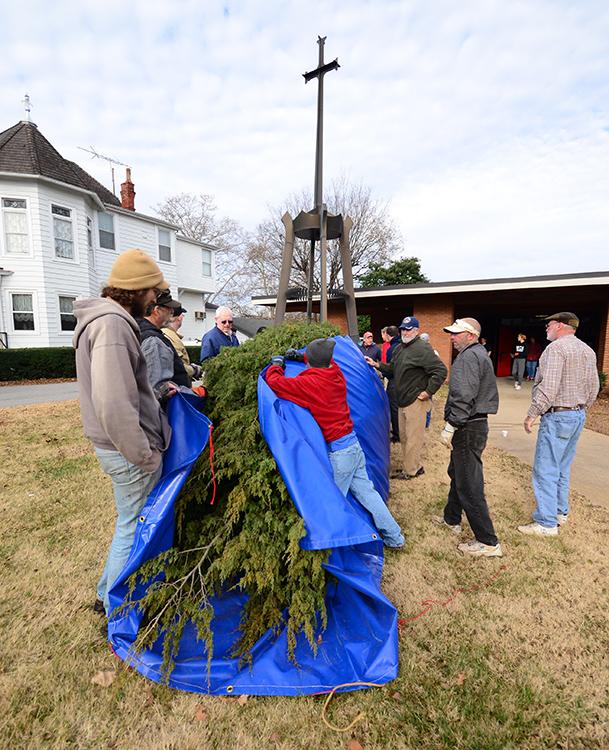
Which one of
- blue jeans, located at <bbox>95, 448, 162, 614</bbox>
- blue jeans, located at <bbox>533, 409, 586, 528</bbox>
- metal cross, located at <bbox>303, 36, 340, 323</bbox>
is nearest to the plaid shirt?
blue jeans, located at <bbox>533, 409, 586, 528</bbox>

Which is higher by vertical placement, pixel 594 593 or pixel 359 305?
pixel 359 305

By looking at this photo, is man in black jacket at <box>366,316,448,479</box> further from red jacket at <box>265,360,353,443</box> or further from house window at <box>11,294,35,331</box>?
house window at <box>11,294,35,331</box>

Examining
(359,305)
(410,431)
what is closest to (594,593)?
(410,431)

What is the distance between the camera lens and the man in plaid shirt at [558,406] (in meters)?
3.44

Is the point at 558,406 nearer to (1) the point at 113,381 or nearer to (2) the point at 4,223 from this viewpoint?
(1) the point at 113,381

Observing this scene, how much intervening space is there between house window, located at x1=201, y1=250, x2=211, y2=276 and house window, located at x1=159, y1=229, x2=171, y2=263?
9.23 ft

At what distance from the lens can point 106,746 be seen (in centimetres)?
181

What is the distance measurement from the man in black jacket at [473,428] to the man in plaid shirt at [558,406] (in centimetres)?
61

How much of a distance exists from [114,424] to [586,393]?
11.8ft

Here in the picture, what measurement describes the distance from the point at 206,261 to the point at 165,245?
336cm

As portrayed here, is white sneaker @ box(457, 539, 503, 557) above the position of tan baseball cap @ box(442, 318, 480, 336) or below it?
below

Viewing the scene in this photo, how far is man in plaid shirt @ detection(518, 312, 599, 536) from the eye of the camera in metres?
3.44

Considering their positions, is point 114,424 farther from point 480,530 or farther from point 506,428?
point 506,428

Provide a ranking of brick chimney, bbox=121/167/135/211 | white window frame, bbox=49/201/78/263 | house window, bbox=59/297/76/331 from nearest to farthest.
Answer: white window frame, bbox=49/201/78/263
house window, bbox=59/297/76/331
brick chimney, bbox=121/167/135/211
